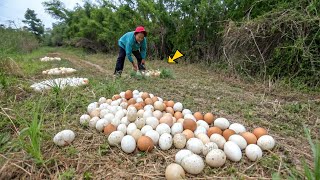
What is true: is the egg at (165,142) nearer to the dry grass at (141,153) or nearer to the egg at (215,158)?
the dry grass at (141,153)

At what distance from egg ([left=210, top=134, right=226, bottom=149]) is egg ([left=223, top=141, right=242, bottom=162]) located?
0.07m

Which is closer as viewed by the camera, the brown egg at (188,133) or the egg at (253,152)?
the egg at (253,152)

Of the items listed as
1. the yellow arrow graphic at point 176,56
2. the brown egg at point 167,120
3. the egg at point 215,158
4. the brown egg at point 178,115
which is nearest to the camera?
the egg at point 215,158

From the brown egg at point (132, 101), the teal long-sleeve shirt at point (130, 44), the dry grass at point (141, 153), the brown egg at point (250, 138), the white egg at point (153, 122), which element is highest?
the teal long-sleeve shirt at point (130, 44)

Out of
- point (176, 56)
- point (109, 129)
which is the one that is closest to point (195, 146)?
point (109, 129)

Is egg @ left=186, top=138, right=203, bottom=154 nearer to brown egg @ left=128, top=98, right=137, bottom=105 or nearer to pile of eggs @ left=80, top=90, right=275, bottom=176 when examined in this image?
pile of eggs @ left=80, top=90, right=275, bottom=176

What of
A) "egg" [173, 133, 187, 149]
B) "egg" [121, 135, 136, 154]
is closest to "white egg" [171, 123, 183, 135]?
"egg" [173, 133, 187, 149]

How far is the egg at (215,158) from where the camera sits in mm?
1473

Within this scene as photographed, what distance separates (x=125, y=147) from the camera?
64.3 inches

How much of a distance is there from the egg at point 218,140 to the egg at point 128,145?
57 cm

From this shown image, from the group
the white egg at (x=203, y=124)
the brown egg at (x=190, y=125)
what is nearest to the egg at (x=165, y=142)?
the brown egg at (x=190, y=125)

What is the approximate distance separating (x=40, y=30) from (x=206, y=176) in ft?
123

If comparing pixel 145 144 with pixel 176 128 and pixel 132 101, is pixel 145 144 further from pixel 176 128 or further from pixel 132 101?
pixel 132 101

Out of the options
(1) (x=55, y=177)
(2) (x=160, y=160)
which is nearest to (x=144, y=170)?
(2) (x=160, y=160)
